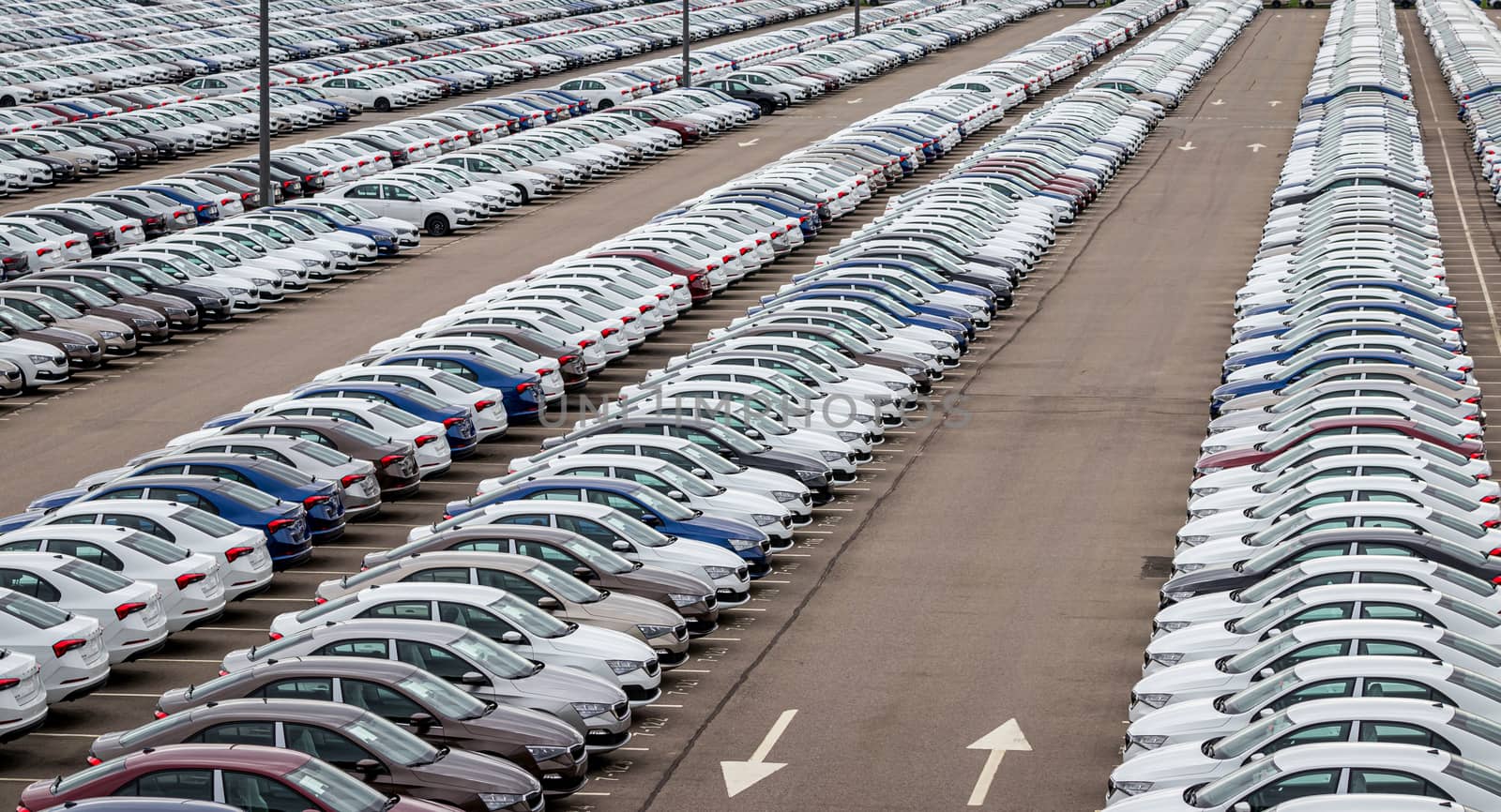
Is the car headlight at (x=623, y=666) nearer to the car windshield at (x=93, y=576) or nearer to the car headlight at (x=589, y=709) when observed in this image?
the car headlight at (x=589, y=709)

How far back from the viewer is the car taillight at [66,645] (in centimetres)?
1953

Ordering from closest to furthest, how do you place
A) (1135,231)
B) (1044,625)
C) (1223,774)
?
(1223,774), (1044,625), (1135,231)

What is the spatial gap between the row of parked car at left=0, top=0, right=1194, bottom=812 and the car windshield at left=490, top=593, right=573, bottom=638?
0.03m

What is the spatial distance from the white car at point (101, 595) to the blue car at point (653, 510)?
12.0 feet

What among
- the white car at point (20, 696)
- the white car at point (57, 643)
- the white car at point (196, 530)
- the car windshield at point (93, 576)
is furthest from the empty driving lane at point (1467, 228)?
the white car at point (20, 696)

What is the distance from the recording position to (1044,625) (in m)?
22.0

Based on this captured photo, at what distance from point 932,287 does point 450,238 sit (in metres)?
15.9

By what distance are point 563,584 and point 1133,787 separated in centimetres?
673

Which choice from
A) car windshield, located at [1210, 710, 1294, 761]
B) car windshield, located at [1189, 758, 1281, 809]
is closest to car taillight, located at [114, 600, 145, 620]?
car windshield, located at [1210, 710, 1294, 761]

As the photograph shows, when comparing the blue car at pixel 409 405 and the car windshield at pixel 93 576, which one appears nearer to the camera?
the car windshield at pixel 93 576

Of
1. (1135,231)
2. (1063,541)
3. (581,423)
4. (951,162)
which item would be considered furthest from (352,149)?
(1063,541)

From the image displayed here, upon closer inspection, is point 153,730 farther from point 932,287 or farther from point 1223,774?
point 932,287

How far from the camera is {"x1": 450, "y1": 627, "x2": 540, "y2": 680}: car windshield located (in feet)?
60.6

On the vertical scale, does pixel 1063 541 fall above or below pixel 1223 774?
below
